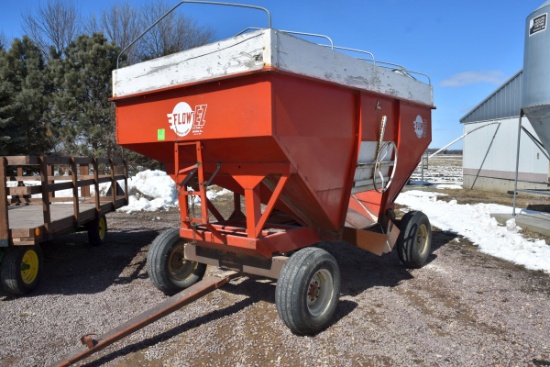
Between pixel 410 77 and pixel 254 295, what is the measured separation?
11.9ft

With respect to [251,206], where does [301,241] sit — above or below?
below

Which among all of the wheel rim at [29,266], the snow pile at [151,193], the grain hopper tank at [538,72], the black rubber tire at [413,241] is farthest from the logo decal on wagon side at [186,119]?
the snow pile at [151,193]

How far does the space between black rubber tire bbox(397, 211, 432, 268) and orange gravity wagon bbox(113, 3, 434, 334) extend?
44 cm

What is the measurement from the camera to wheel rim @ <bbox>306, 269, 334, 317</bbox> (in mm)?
4102

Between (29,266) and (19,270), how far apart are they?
273mm

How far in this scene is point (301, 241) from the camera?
189 inches

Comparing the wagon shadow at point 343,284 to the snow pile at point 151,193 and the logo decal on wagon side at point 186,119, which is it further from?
the snow pile at point 151,193

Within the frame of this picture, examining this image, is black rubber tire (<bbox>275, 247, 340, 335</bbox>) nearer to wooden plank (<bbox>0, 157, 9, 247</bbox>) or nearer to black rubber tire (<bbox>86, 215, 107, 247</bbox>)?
wooden plank (<bbox>0, 157, 9, 247</bbox>)

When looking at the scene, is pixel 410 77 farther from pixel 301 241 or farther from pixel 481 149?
pixel 481 149

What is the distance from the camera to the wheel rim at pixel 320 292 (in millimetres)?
4102

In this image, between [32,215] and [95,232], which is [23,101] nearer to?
[95,232]

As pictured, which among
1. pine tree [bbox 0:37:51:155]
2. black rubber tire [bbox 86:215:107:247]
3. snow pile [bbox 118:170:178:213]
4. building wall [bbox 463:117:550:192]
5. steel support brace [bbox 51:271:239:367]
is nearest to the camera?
steel support brace [bbox 51:271:239:367]

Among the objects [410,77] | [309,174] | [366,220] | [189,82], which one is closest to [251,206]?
[309,174]

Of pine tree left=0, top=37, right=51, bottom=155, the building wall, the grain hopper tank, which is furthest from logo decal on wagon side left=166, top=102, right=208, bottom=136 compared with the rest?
the building wall
